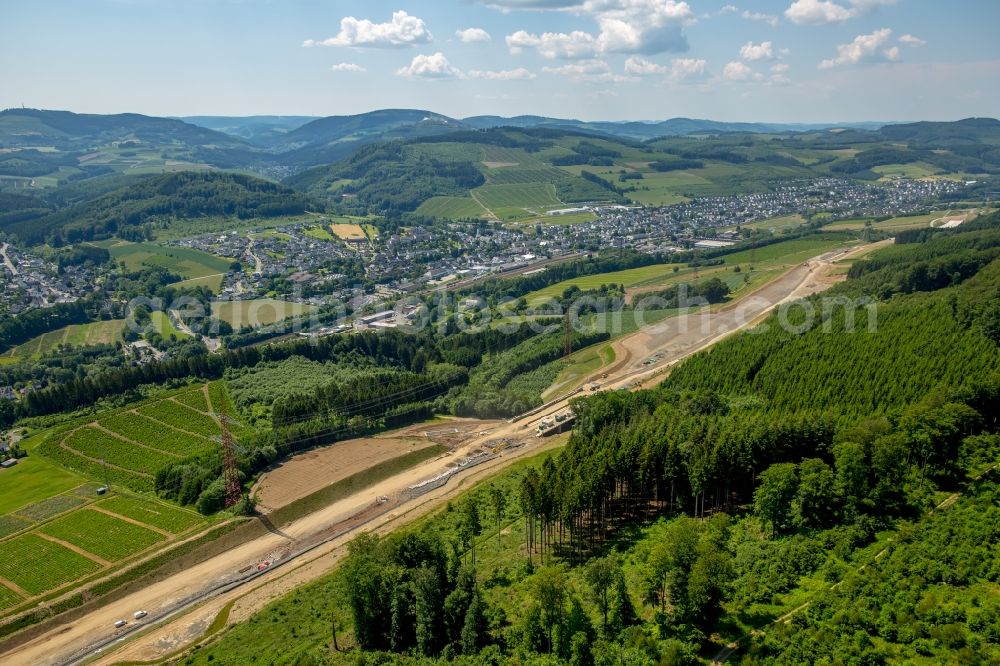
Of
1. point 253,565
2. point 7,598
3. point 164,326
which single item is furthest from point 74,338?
point 253,565

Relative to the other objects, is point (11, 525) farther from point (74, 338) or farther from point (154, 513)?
point (74, 338)

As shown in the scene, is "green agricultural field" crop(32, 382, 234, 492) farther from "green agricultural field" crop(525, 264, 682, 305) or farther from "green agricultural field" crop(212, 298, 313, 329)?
"green agricultural field" crop(525, 264, 682, 305)

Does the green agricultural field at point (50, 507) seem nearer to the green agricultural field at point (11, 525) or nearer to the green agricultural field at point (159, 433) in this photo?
the green agricultural field at point (11, 525)

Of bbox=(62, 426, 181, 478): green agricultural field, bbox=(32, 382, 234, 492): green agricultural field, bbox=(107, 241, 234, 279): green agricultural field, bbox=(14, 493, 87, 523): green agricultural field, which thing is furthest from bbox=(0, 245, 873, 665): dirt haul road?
bbox=(107, 241, 234, 279): green agricultural field

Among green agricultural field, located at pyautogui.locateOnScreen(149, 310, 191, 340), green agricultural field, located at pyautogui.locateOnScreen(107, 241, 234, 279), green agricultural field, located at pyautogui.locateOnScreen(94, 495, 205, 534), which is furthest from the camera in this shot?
green agricultural field, located at pyautogui.locateOnScreen(107, 241, 234, 279)

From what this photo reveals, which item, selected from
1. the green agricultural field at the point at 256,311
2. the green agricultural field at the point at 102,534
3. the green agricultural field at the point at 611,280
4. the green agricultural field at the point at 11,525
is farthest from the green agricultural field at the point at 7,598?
the green agricultural field at the point at 611,280

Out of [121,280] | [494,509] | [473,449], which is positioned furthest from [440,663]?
[121,280]
